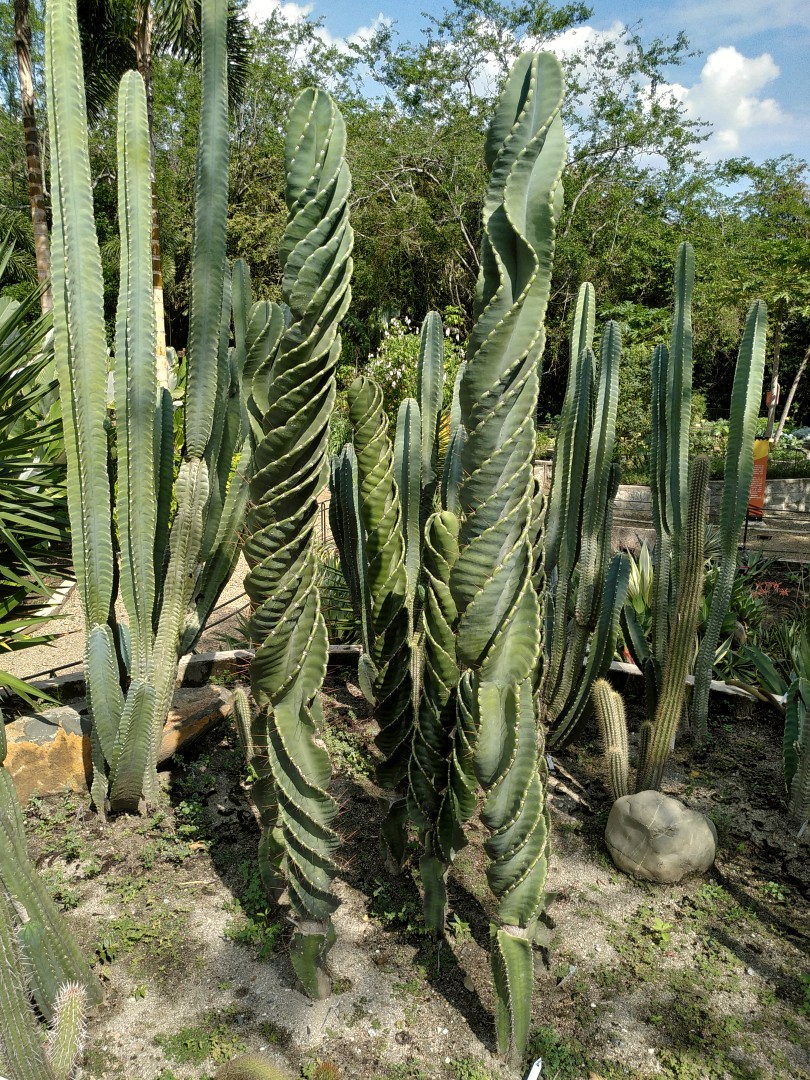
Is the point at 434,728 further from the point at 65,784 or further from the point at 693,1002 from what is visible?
the point at 65,784

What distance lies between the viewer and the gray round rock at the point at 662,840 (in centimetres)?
250

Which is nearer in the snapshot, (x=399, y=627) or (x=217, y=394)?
(x=399, y=627)

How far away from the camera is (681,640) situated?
9.46ft

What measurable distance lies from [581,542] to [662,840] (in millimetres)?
1229

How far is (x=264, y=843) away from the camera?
2.03m

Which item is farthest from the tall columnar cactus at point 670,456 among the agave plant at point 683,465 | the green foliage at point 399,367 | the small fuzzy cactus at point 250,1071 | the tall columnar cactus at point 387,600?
the green foliage at point 399,367

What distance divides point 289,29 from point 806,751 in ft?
76.9

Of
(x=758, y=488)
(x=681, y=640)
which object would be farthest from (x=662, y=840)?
(x=758, y=488)

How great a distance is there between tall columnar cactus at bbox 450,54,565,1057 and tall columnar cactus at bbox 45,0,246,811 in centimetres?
133

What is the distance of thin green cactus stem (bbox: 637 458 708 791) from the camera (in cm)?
288

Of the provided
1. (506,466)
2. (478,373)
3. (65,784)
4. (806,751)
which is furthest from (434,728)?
(65,784)

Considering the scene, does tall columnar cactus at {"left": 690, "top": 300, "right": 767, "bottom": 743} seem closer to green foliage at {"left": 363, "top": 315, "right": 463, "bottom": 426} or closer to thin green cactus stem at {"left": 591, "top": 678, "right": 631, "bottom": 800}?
thin green cactus stem at {"left": 591, "top": 678, "right": 631, "bottom": 800}

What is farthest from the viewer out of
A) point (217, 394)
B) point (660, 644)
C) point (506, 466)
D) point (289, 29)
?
point (289, 29)

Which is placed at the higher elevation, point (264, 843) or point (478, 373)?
point (478, 373)
